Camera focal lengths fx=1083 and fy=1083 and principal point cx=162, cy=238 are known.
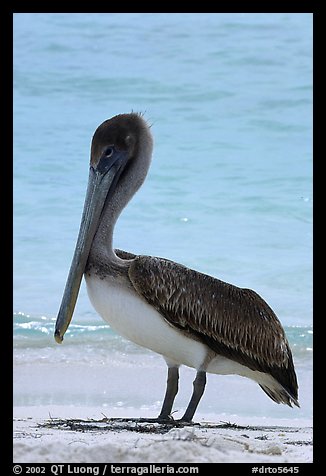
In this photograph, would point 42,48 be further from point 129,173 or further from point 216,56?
point 129,173

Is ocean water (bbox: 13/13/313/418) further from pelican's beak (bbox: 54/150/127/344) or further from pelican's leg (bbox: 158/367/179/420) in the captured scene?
pelican's leg (bbox: 158/367/179/420)

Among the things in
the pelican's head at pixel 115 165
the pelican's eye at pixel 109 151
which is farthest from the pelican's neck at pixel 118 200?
the pelican's eye at pixel 109 151

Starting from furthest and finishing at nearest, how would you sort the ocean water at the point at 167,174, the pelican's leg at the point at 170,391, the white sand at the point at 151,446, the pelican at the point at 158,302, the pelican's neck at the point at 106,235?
the ocean water at the point at 167,174, the pelican's leg at the point at 170,391, the pelican's neck at the point at 106,235, the pelican at the point at 158,302, the white sand at the point at 151,446

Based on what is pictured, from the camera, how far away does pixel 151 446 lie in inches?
179

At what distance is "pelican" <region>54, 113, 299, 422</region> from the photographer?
5.19m

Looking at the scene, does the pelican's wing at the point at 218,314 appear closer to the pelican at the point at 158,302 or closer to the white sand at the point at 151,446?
the pelican at the point at 158,302

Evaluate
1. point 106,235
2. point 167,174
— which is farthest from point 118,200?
point 167,174

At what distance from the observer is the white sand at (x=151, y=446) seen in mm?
4500

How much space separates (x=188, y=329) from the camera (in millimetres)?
5258

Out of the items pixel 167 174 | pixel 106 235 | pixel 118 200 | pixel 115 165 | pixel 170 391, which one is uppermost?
pixel 115 165

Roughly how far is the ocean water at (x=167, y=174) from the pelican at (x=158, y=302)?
3.11 feet

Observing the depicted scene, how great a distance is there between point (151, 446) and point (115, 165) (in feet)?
5.28

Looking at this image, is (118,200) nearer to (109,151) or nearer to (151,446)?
(109,151)
